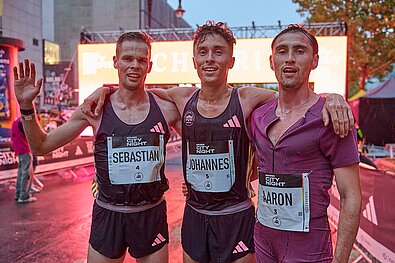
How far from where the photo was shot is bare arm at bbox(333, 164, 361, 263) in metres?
1.96

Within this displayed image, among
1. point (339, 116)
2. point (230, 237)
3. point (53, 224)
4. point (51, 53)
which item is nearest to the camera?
point (339, 116)

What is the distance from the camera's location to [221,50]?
2.71 metres

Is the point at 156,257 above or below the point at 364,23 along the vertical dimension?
below

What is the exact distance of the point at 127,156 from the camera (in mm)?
2766

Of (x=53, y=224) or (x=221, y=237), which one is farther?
(x=53, y=224)

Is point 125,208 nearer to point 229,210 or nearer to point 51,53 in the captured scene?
point 229,210

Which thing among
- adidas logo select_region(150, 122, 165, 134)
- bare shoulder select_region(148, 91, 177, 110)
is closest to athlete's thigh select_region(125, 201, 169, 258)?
adidas logo select_region(150, 122, 165, 134)

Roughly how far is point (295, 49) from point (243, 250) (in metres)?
1.27

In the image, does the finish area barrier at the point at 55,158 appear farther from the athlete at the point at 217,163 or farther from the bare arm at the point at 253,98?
the bare arm at the point at 253,98

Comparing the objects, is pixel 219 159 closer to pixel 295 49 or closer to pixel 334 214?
pixel 295 49

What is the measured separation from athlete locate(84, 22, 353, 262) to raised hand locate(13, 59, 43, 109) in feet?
3.36

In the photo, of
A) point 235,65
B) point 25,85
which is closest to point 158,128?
point 25,85

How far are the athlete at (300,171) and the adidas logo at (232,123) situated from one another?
373 millimetres

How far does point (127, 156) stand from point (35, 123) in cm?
68
